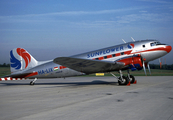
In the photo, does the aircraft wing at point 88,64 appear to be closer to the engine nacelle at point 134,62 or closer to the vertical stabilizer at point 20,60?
the engine nacelle at point 134,62

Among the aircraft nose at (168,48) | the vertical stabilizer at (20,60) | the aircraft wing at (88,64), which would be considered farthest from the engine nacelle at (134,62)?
the vertical stabilizer at (20,60)

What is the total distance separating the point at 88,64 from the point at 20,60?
31.0 feet

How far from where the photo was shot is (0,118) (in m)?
6.64

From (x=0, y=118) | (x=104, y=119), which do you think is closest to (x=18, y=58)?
(x=0, y=118)

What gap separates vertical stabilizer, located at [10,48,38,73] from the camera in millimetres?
22344

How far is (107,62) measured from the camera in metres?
17.7

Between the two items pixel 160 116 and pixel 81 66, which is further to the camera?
pixel 81 66

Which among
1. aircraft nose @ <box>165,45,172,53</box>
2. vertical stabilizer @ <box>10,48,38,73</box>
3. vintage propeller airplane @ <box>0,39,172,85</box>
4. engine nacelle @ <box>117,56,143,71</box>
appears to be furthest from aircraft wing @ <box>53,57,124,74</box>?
vertical stabilizer @ <box>10,48,38,73</box>

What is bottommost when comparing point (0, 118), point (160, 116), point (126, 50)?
point (160, 116)

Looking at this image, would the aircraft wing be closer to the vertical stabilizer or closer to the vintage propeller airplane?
the vintage propeller airplane

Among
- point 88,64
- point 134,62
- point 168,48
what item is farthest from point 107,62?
point 168,48

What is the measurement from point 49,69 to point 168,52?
13.2 meters

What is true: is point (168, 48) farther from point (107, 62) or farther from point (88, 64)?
point (88, 64)

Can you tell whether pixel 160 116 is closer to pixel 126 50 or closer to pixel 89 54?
pixel 126 50
